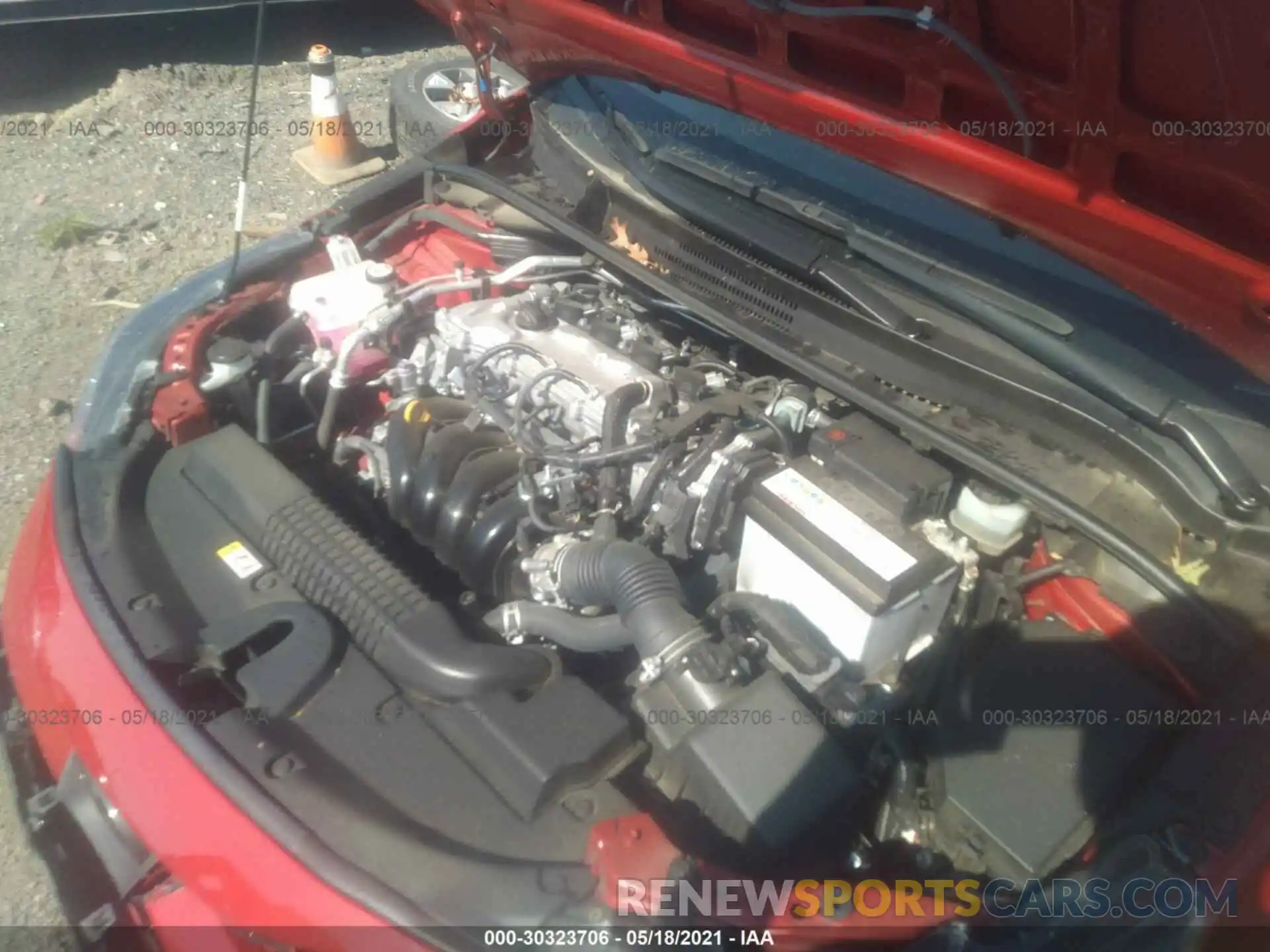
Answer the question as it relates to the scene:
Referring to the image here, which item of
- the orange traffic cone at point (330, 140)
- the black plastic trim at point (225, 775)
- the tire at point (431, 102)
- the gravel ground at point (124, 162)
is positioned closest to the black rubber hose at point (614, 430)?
the black plastic trim at point (225, 775)

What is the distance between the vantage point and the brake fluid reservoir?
1.68 m

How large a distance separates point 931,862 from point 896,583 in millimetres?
430

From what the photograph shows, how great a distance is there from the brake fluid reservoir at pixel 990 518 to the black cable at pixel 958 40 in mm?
563

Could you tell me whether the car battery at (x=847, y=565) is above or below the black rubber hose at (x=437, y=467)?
above

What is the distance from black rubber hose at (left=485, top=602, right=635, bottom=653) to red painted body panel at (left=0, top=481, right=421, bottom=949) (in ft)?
1.76

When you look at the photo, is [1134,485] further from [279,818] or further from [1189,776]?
[279,818]

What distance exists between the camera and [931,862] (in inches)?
59.4

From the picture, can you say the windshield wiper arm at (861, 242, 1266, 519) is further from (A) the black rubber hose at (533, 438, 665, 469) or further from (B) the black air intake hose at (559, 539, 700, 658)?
(B) the black air intake hose at (559, 539, 700, 658)

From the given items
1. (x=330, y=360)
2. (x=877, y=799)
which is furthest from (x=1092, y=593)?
(x=330, y=360)

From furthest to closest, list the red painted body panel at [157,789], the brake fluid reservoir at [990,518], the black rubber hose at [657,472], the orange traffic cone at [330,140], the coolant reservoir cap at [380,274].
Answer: the orange traffic cone at [330,140] < the coolant reservoir cap at [380,274] < the black rubber hose at [657,472] < the brake fluid reservoir at [990,518] < the red painted body panel at [157,789]

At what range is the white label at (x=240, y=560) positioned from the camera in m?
1.82

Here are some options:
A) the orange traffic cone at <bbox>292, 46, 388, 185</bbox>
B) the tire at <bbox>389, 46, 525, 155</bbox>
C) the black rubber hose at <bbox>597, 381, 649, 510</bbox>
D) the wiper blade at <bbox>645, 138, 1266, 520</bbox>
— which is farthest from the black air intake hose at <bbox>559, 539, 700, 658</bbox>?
the orange traffic cone at <bbox>292, 46, 388, 185</bbox>

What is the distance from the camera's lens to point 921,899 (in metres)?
1.40

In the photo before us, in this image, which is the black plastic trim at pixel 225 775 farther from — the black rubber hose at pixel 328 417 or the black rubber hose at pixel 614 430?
the black rubber hose at pixel 614 430
